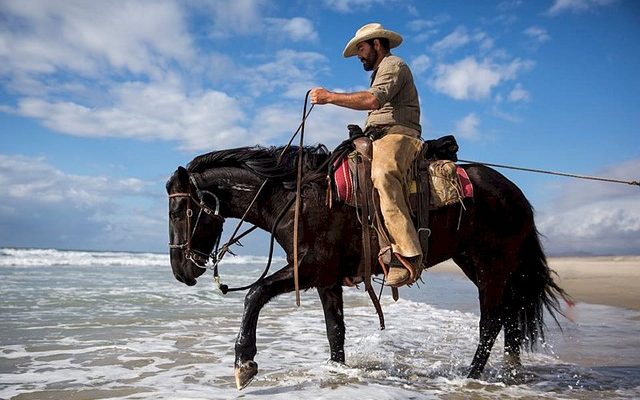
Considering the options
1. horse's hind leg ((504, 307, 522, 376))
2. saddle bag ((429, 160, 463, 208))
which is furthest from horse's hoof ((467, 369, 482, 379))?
saddle bag ((429, 160, 463, 208))

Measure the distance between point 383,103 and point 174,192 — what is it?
2.03 meters

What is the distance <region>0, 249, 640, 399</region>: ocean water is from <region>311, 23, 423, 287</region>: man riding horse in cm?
127

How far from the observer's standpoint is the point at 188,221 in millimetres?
4578

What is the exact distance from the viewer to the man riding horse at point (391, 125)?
176 inches

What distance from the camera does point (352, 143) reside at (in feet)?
15.7

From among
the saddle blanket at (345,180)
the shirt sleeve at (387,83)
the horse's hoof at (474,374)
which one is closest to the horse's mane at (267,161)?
the saddle blanket at (345,180)

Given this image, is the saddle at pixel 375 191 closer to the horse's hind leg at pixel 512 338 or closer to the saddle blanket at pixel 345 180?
the saddle blanket at pixel 345 180

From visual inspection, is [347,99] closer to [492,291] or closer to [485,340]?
[492,291]

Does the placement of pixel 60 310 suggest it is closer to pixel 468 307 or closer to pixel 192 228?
pixel 192 228

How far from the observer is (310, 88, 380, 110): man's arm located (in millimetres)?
4414

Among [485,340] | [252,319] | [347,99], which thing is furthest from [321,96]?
[485,340]

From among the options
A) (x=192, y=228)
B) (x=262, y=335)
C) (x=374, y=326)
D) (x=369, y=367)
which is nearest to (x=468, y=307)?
(x=374, y=326)

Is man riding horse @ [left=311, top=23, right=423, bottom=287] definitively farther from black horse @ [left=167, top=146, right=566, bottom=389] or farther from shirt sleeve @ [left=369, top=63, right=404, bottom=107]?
black horse @ [left=167, top=146, right=566, bottom=389]

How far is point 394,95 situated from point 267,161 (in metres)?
1.30
